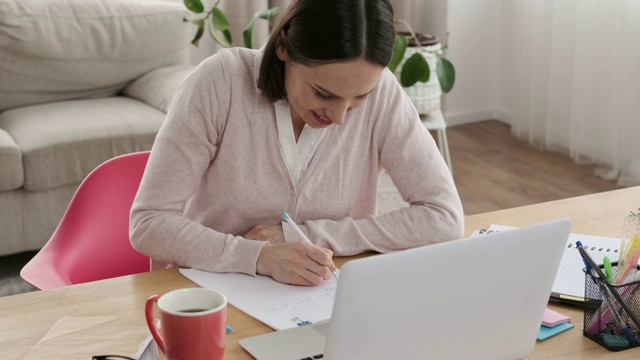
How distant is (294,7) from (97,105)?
217cm

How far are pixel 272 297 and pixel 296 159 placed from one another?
1.10 feet

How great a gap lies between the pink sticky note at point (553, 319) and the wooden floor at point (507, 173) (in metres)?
2.33

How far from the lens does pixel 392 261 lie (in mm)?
1060

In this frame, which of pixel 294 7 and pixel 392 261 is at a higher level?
pixel 294 7

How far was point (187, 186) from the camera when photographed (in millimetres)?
1593

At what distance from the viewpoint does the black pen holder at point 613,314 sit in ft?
4.24

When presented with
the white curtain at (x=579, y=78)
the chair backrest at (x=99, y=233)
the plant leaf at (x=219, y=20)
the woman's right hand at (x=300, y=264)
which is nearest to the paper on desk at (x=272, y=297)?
the woman's right hand at (x=300, y=264)

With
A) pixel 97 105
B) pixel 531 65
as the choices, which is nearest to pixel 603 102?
pixel 531 65

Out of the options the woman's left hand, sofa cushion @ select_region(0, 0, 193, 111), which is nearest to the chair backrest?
the woman's left hand

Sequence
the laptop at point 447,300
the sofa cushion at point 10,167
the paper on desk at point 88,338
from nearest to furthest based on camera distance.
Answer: the laptop at point 447,300 < the paper on desk at point 88,338 < the sofa cushion at point 10,167

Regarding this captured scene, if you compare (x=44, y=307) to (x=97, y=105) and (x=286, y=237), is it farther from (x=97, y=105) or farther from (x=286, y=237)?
(x=97, y=105)

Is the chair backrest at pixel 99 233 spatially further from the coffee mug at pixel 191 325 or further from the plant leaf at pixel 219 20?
the plant leaf at pixel 219 20

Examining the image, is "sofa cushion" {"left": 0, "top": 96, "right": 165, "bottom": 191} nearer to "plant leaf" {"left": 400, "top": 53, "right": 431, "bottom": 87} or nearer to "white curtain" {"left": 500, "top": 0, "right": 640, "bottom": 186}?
"plant leaf" {"left": 400, "top": 53, "right": 431, "bottom": 87}

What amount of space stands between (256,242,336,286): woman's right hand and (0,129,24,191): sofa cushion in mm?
1854
